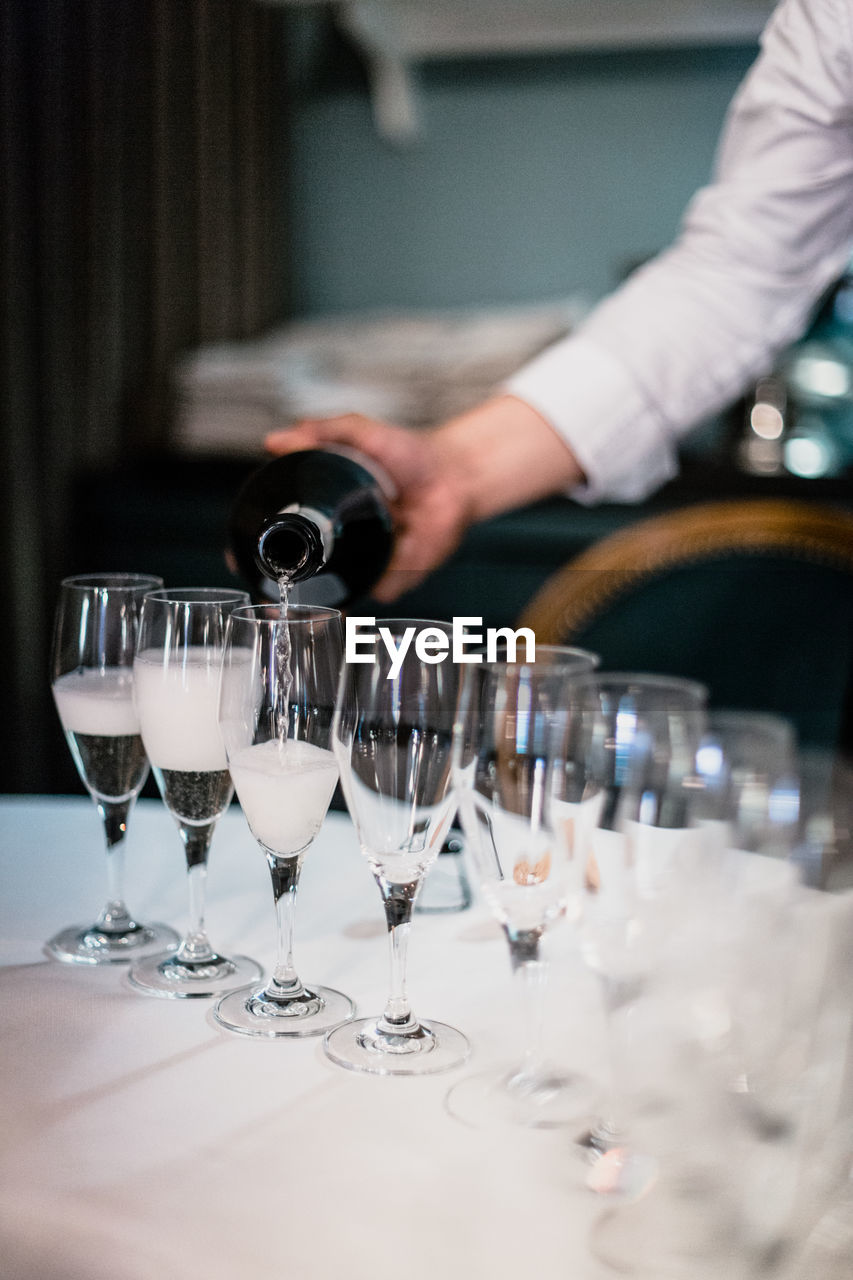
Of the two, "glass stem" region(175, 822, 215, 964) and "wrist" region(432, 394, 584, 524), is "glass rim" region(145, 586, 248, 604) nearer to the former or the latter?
"glass stem" region(175, 822, 215, 964)

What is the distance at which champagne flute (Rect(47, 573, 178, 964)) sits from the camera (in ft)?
2.55

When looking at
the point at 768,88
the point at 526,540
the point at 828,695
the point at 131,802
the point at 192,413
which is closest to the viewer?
the point at 131,802

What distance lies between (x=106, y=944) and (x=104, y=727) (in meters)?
0.13

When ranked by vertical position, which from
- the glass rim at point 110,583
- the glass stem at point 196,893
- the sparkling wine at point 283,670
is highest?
the glass rim at point 110,583

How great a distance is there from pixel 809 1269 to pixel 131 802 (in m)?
0.51

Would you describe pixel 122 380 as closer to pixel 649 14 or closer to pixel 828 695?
pixel 649 14

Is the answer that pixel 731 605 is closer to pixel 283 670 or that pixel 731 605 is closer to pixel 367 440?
pixel 367 440

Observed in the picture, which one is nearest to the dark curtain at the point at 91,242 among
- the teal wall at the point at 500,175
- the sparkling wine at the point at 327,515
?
the teal wall at the point at 500,175

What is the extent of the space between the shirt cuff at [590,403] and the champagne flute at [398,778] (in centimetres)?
69

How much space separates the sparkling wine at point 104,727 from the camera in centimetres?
78

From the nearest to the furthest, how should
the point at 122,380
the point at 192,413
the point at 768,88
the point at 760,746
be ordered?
the point at 760,746 → the point at 768,88 → the point at 192,413 → the point at 122,380

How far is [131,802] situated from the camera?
0.82 meters

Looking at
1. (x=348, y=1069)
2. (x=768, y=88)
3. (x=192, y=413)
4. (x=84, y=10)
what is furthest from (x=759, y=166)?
(x=84, y=10)
